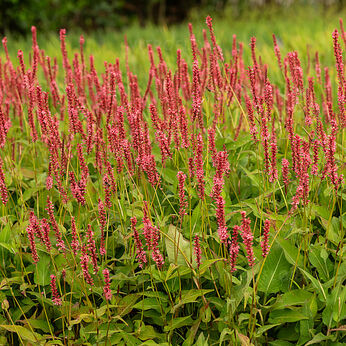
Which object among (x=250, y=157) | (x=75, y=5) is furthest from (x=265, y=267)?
(x=75, y=5)

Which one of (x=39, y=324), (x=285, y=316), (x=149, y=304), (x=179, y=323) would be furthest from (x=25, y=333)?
(x=285, y=316)

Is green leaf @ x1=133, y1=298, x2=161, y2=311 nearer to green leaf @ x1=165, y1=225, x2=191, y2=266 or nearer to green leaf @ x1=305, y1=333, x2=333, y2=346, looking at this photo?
green leaf @ x1=165, y1=225, x2=191, y2=266

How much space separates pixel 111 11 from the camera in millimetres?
12938

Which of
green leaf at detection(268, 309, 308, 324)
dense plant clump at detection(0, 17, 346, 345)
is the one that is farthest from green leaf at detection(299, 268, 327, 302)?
green leaf at detection(268, 309, 308, 324)

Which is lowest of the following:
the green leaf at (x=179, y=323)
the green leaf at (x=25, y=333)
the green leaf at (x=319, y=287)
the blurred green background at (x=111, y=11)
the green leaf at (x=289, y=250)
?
the green leaf at (x=25, y=333)

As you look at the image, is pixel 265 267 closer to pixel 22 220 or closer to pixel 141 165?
pixel 141 165

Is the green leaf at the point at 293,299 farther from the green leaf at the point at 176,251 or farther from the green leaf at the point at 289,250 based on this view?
the green leaf at the point at 176,251

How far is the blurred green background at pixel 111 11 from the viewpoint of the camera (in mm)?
11070

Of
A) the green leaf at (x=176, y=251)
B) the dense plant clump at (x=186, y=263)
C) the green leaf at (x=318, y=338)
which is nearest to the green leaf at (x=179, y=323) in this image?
the dense plant clump at (x=186, y=263)

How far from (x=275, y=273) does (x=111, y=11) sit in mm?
11797

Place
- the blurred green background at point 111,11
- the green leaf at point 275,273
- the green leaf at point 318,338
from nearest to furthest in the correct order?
the green leaf at point 318,338
the green leaf at point 275,273
the blurred green background at point 111,11

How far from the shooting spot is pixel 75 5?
1165 cm

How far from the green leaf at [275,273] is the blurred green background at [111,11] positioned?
380 inches

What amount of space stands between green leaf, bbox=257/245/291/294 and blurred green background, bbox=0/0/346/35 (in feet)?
31.6
